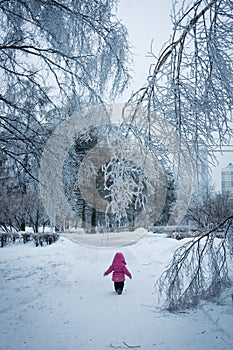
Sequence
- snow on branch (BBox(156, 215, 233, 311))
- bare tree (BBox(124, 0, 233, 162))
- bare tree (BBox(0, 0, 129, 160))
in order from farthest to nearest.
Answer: snow on branch (BBox(156, 215, 233, 311)) → bare tree (BBox(0, 0, 129, 160)) → bare tree (BBox(124, 0, 233, 162))

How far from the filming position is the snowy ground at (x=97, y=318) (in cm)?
374

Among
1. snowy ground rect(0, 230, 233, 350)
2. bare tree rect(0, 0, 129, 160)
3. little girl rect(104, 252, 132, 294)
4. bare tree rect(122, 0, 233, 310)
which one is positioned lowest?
snowy ground rect(0, 230, 233, 350)

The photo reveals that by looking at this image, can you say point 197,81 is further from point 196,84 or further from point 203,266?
point 203,266

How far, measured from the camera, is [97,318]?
4648mm

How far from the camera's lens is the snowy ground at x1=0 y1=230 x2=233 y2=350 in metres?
3.74

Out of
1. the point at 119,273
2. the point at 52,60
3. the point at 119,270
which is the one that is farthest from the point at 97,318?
the point at 52,60

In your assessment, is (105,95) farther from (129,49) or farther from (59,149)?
(59,149)

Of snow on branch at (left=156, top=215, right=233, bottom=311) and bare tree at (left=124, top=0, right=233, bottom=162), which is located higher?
bare tree at (left=124, top=0, right=233, bottom=162)

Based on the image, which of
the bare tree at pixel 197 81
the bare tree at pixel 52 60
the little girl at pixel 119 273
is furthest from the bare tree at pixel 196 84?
the little girl at pixel 119 273

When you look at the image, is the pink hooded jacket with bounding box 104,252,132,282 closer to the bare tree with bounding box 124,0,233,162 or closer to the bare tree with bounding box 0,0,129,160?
the bare tree with bounding box 0,0,129,160

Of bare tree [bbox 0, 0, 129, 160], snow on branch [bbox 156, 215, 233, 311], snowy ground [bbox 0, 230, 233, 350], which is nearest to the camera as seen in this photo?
bare tree [bbox 0, 0, 129, 160]

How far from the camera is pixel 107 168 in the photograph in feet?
6.09

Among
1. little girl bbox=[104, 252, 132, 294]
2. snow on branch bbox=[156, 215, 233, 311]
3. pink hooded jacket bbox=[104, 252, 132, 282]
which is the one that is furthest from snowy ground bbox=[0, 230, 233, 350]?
snow on branch bbox=[156, 215, 233, 311]

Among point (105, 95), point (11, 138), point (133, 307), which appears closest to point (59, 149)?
point (11, 138)
